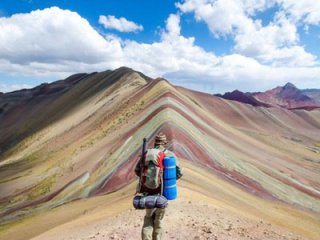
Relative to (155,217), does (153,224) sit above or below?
below

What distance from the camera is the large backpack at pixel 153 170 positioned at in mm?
10188

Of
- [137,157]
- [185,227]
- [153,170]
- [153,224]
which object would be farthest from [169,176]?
[137,157]

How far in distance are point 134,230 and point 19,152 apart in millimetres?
75117

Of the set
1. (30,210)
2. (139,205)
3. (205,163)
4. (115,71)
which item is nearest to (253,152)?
(205,163)

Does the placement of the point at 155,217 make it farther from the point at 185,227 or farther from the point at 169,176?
the point at 185,227

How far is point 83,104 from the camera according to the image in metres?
95.6

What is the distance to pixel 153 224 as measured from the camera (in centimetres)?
1059

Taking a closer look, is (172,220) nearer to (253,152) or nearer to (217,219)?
(217,219)

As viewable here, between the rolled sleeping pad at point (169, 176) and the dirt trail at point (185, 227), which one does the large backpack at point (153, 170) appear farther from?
the dirt trail at point (185, 227)

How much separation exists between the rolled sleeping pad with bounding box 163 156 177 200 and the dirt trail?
3.21m

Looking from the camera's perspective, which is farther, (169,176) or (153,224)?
(153,224)

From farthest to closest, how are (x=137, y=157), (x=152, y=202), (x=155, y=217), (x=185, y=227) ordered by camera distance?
1. (x=137, y=157)
2. (x=185, y=227)
3. (x=155, y=217)
4. (x=152, y=202)

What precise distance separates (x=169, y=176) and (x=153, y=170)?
1.51 ft

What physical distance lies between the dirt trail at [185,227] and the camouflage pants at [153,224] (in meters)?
2.47
